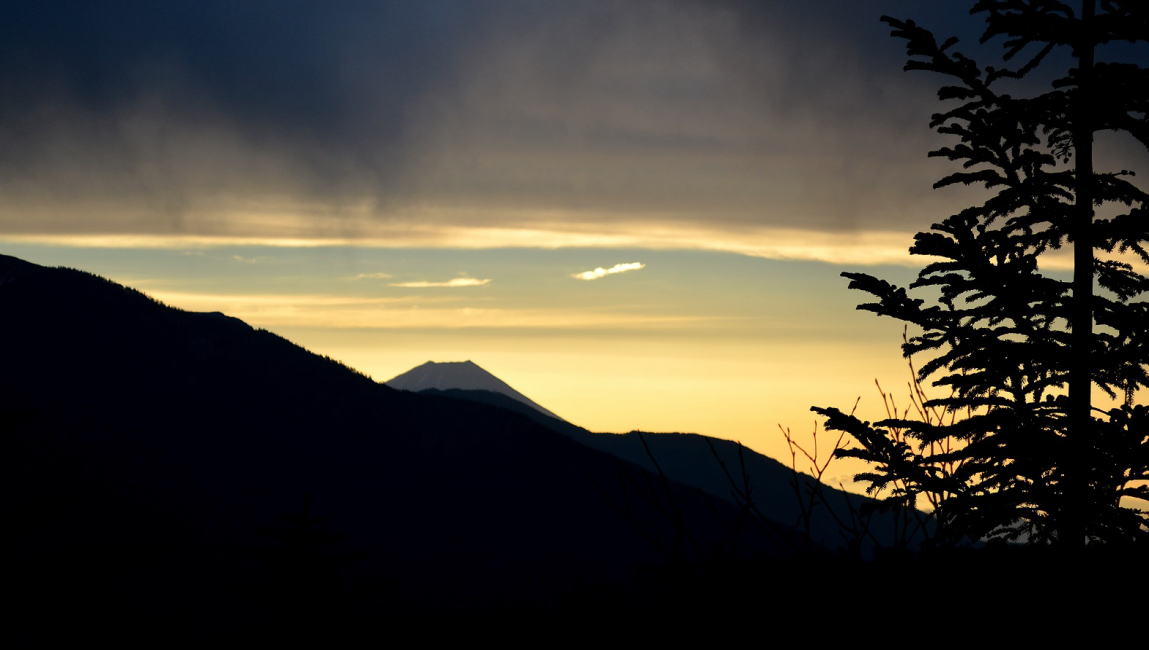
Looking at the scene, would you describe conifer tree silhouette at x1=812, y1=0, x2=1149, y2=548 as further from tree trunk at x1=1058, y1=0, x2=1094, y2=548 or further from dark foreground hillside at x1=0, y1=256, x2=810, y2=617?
dark foreground hillside at x1=0, y1=256, x2=810, y2=617

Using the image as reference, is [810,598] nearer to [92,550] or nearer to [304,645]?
[304,645]

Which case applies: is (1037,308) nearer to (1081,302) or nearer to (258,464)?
(1081,302)

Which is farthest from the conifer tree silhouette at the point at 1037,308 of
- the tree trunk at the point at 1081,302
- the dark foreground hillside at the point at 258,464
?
the dark foreground hillside at the point at 258,464

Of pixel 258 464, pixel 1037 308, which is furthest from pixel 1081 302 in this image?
pixel 258 464

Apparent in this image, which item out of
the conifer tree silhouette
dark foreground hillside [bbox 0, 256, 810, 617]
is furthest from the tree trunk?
dark foreground hillside [bbox 0, 256, 810, 617]

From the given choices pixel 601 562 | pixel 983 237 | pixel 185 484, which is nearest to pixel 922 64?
pixel 983 237

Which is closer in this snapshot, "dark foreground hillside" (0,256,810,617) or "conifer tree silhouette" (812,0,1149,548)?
"conifer tree silhouette" (812,0,1149,548)

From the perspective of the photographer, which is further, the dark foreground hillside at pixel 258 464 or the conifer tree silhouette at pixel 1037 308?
the dark foreground hillside at pixel 258 464

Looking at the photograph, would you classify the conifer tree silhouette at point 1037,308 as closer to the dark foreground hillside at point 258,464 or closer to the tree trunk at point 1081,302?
the tree trunk at point 1081,302

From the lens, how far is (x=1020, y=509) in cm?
927

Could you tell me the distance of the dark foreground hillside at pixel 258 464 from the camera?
89750 millimetres

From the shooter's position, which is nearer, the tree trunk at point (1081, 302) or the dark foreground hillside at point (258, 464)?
the tree trunk at point (1081, 302)

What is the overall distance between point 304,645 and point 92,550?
4.40ft

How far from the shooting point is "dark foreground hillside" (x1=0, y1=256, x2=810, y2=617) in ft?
294
